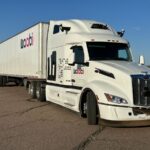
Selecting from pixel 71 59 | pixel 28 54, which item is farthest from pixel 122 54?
pixel 28 54

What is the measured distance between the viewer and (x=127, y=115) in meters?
10.9

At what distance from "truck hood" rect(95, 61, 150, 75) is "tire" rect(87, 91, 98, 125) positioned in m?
0.99

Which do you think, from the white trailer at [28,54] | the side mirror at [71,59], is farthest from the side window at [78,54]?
the white trailer at [28,54]

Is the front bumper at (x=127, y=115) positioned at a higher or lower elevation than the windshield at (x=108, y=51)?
lower

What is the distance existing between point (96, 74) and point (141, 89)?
66.2 inches

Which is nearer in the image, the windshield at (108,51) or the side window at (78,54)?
the windshield at (108,51)

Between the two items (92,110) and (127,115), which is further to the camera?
(92,110)

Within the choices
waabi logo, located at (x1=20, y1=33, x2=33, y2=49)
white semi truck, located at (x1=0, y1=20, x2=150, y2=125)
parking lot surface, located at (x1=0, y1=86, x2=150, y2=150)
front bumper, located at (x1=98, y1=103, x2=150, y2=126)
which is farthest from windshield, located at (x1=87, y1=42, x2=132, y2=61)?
waabi logo, located at (x1=20, y1=33, x2=33, y2=49)

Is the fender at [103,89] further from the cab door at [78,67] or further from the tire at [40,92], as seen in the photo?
Answer: the tire at [40,92]

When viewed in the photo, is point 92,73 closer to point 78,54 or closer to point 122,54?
point 78,54

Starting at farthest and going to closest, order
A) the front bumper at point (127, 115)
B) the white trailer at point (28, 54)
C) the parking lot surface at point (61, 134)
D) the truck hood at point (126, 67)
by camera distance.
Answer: the white trailer at point (28, 54) → the truck hood at point (126, 67) → the front bumper at point (127, 115) → the parking lot surface at point (61, 134)

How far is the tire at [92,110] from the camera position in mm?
11891

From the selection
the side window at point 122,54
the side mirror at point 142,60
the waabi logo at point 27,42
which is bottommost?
the side mirror at point 142,60

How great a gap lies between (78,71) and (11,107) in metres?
4.91
